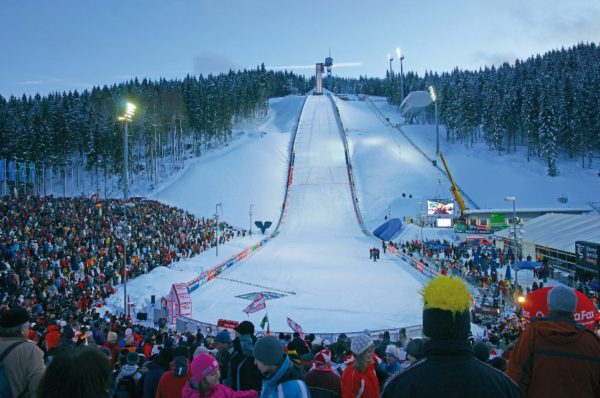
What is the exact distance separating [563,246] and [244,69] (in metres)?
136

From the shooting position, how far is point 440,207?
47.2m

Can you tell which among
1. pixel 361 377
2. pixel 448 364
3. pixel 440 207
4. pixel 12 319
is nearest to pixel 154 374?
pixel 12 319

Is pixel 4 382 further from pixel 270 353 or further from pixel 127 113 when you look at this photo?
pixel 127 113

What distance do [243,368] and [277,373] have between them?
1.53 metres

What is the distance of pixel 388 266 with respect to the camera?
3169 cm

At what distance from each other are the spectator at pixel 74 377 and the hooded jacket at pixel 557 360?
98.6 inches

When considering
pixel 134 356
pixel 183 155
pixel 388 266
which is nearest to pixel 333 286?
pixel 388 266

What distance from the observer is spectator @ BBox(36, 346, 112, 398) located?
2.43 m

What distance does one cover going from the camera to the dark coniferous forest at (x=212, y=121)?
63.0 metres

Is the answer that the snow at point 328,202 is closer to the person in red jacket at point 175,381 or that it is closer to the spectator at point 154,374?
the spectator at point 154,374

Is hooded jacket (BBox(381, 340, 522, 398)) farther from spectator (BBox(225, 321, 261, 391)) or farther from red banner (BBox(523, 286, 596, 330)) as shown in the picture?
spectator (BBox(225, 321, 261, 391))

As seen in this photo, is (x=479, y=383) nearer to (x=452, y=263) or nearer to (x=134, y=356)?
(x=134, y=356)

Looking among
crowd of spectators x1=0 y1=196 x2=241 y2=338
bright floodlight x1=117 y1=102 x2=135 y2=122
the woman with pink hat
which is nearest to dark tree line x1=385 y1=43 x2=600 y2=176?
crowd of spectators x1=0 y1=196 x2=241 y2=338

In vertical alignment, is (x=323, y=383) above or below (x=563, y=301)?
below
